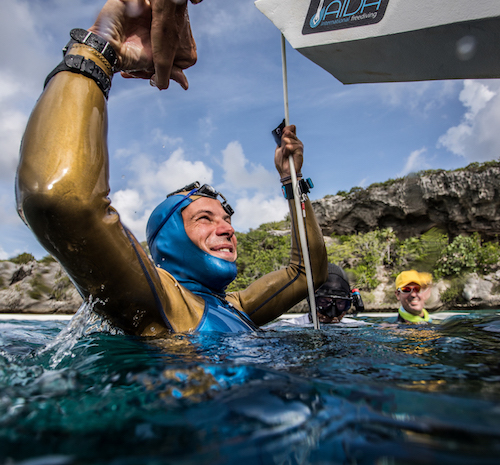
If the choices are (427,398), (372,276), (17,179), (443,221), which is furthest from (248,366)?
(443,221)

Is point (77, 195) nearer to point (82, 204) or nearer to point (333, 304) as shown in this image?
point (82, 204)

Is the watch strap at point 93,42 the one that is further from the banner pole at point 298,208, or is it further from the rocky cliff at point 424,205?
the rocky cliff at point 424,205

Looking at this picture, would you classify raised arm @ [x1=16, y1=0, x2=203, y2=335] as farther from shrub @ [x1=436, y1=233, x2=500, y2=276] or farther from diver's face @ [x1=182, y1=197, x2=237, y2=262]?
shrub @ [x1=436, y1=233, x2=500, y2=276]

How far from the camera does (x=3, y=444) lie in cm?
52

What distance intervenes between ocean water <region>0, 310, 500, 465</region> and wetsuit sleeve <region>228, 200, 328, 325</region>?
1344 mm

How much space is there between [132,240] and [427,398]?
1.03 meters

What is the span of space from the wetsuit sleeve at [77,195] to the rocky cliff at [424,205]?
834 inches

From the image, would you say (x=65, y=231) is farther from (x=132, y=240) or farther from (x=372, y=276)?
(x=372, y=276)

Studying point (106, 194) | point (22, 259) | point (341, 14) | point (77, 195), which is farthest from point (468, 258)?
point (22, 259)

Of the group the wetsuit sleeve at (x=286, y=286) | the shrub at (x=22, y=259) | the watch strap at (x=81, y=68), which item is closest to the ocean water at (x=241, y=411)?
the watch strap at (x=81, y=68)

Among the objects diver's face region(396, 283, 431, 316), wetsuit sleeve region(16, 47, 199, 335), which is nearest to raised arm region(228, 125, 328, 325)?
wetsuit sleeve region(16, 47, 199, 335)

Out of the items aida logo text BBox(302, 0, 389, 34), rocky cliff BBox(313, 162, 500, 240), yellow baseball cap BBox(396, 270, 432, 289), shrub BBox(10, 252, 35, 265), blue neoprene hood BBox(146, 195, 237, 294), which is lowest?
yellow baseball cap BBox(396, 270, 432, 289)

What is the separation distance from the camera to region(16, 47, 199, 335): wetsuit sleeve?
3.19 feet

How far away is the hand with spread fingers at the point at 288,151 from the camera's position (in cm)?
243
